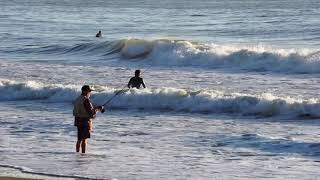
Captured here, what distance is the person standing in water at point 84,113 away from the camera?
14016mm

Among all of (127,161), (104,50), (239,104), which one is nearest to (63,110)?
(239,104)

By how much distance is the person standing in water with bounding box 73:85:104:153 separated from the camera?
1402 cm

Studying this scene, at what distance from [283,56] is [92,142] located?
18442 mm

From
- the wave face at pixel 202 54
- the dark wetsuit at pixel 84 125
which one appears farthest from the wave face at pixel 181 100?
the wave face at pixel 202 54

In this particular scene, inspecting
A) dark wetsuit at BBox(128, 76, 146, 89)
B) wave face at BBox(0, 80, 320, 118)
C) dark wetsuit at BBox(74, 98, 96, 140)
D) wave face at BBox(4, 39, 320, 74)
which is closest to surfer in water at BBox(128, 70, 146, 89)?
dark wetsuit at BBox(128, 76, 146, 89)

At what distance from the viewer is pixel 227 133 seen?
16.5 metres

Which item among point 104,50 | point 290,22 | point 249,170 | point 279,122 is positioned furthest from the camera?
point 290,22

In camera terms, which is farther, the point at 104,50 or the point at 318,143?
the point at 104,50

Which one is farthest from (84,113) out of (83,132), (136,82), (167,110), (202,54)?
(202,54)

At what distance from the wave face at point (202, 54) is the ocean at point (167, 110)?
0.05m

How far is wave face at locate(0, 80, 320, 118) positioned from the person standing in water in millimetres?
6735

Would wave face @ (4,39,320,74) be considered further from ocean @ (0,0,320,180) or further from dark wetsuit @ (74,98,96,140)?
dark wetsuit @ (74,98,96,140)

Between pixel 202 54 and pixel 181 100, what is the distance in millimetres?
13338

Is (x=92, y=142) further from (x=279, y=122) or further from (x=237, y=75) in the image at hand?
(x=237, y=75)
